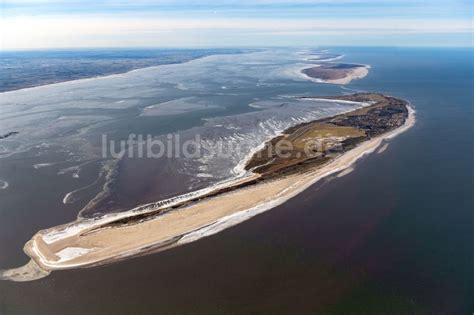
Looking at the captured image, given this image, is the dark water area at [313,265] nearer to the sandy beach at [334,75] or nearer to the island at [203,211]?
the island at [203,211]

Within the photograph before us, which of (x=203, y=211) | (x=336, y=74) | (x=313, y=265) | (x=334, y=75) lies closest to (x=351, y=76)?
(x=336, y=74)

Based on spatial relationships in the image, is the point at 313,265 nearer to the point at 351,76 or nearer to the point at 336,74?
the point at 351,76

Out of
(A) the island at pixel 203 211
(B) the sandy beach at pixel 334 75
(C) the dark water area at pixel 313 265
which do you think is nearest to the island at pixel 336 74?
(B) the sandy beach at pixel 334 75

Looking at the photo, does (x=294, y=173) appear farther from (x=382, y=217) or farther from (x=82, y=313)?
(x=82, y=313)

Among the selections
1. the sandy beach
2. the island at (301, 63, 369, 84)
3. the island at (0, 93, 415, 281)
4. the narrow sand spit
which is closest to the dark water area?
the island at (0, 93, 415, 281)

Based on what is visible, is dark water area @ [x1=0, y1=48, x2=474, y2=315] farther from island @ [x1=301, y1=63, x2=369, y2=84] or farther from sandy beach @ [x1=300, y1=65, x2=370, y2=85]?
island @ [x1=301, y1=63, x2=369, y2=84]

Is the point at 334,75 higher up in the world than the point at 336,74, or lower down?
lower down

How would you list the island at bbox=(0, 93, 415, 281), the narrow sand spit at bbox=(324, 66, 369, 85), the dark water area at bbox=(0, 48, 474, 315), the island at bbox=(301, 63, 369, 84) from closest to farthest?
the dark water area at bbox=(0, 48, 474, 315), the island at bbox=(0, 93, 415, 281), the narrow sand spit at bbox=(324, 66, 369, 85), the island at bbox=(301, 63, 369, 84)
